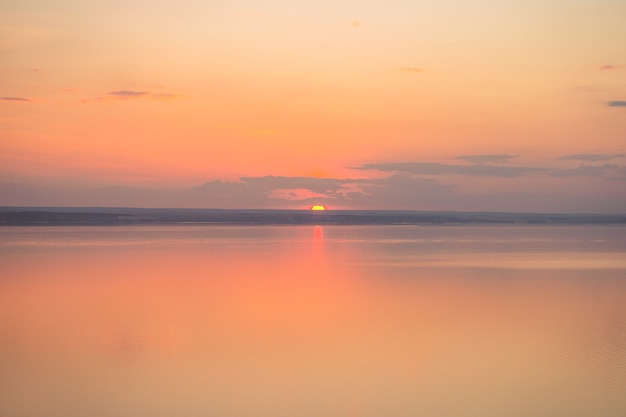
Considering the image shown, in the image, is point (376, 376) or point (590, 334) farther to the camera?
point (590, 334)

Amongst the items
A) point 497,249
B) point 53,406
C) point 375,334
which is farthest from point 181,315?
point 497,249

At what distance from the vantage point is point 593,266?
20859 millimetres

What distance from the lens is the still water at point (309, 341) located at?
7.36 meters

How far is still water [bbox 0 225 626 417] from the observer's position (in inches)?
290

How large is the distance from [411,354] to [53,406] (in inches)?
166

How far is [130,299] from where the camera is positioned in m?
13.8

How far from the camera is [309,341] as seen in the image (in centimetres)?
1016

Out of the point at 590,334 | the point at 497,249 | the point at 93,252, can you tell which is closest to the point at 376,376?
the point at 590,334

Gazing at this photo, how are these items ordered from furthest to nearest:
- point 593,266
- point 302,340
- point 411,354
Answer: point 593,266 < point 302,340 < point 411,354

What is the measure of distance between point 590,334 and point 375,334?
9.64 ft

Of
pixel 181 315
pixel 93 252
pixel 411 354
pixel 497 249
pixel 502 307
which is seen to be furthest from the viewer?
pixel 497 249

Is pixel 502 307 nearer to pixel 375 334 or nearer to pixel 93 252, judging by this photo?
pixel 375 334

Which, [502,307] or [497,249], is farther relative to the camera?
[497,249]

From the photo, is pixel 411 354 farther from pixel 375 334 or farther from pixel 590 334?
pixel 590 334
